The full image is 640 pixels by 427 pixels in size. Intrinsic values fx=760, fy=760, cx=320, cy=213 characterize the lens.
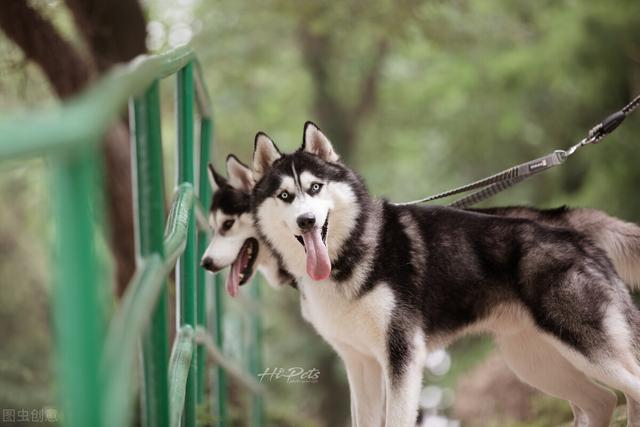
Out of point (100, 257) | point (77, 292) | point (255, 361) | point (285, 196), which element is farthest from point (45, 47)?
point (77, 292)

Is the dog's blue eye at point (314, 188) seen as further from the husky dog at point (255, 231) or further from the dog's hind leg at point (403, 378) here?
the dog's hind leg at point (403, 378)

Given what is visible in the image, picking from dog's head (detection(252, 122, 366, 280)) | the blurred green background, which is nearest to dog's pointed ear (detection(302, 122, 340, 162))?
dog's head (detection(252, 122, 366, 280))

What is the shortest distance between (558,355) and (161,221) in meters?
2.51

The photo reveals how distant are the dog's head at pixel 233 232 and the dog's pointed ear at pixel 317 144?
0.56m

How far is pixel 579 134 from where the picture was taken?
8508 mm

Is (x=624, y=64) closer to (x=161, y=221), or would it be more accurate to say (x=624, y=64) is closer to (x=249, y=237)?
(x=249, y=237)

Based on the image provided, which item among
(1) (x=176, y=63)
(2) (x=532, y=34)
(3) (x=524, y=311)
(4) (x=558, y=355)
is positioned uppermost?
(2) (x=532, y=34)

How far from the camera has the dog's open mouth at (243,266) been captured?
3.98 metres

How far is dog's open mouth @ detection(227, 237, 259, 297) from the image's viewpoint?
13.1ft

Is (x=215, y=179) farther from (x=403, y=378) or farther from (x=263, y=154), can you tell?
(x=403, y=378)

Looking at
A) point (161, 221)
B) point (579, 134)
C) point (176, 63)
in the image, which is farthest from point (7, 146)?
point (579, 134)

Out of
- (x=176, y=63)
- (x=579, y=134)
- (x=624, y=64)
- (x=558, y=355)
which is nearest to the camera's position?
(x=176, y=63)

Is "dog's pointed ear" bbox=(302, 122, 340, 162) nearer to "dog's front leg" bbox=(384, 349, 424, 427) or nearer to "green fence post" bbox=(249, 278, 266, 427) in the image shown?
"dog's front leg" bbox=(384, 349, 424, 427)

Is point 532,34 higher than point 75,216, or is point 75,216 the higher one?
point 532,34
